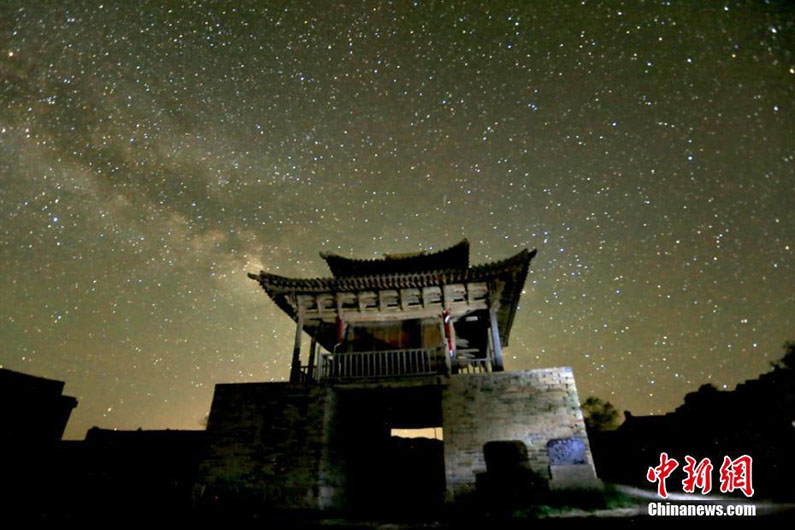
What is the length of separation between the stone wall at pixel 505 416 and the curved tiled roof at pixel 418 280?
3391 mm

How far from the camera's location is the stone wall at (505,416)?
386 inches

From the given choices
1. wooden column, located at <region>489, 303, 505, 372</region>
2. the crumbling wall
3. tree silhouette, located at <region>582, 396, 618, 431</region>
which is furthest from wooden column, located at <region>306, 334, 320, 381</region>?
tree silhouette, located at <region>582, 396, 618, 431</region>

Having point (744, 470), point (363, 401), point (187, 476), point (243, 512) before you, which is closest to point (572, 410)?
point (744, 470)

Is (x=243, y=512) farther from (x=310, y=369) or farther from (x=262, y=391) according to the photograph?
(x=310, y=369)

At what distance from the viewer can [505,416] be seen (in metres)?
10.3

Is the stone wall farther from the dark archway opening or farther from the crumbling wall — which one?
the crumbling wall

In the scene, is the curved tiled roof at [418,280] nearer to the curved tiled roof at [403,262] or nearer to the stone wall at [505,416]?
the stone wall at [505,416]

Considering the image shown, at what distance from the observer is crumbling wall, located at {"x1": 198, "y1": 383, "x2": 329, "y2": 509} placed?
9.99 meters

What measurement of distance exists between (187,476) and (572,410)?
19488 mm

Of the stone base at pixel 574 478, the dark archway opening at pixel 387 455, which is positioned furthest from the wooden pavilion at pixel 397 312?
the stone base at pixel 574 478

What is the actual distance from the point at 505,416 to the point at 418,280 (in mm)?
5044

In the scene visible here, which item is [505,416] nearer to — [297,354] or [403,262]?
[297,354]

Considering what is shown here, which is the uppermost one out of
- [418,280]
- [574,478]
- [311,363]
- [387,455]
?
[418,280]

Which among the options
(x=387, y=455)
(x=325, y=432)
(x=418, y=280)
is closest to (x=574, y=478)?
(x=325, y=432)
